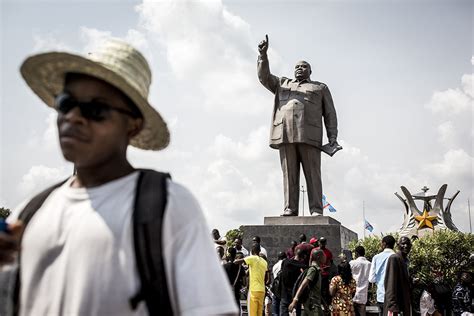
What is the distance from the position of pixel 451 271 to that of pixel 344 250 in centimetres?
1688

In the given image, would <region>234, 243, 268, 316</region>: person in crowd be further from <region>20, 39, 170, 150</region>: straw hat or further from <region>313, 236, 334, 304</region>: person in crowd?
<region>20, 39, 170, 150</region>: straw hat

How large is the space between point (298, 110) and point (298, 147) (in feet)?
2.67

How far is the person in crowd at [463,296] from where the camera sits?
7895 mm

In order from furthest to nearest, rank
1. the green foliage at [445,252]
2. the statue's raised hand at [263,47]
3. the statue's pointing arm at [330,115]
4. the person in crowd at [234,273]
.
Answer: the green foliage at [445,252] → the statue's pointing arm at [330,115] → the statue's raised hand at [263,47] → the person in crowd at [234,273]

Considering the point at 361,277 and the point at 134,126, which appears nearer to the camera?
the point at 134,126

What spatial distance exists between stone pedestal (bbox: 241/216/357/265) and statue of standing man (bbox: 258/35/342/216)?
1.11 feet

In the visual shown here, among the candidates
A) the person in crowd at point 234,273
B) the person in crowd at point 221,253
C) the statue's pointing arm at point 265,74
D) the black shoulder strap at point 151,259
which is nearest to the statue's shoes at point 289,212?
the person in crowd at point 221,253

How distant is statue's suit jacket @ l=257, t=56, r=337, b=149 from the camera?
38.4 ft

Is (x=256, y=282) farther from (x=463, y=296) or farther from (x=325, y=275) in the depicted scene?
(x=463, y=296)

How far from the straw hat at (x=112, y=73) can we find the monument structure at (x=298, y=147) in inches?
361

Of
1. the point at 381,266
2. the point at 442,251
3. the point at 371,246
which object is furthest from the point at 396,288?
the point at 442,251

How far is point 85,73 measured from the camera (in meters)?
2.11

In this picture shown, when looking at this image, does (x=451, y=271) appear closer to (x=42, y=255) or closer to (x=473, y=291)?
(x=473, y=291)

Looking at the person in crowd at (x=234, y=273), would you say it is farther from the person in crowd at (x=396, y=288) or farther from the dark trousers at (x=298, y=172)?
the dark trousers at (x=298, y=172)
